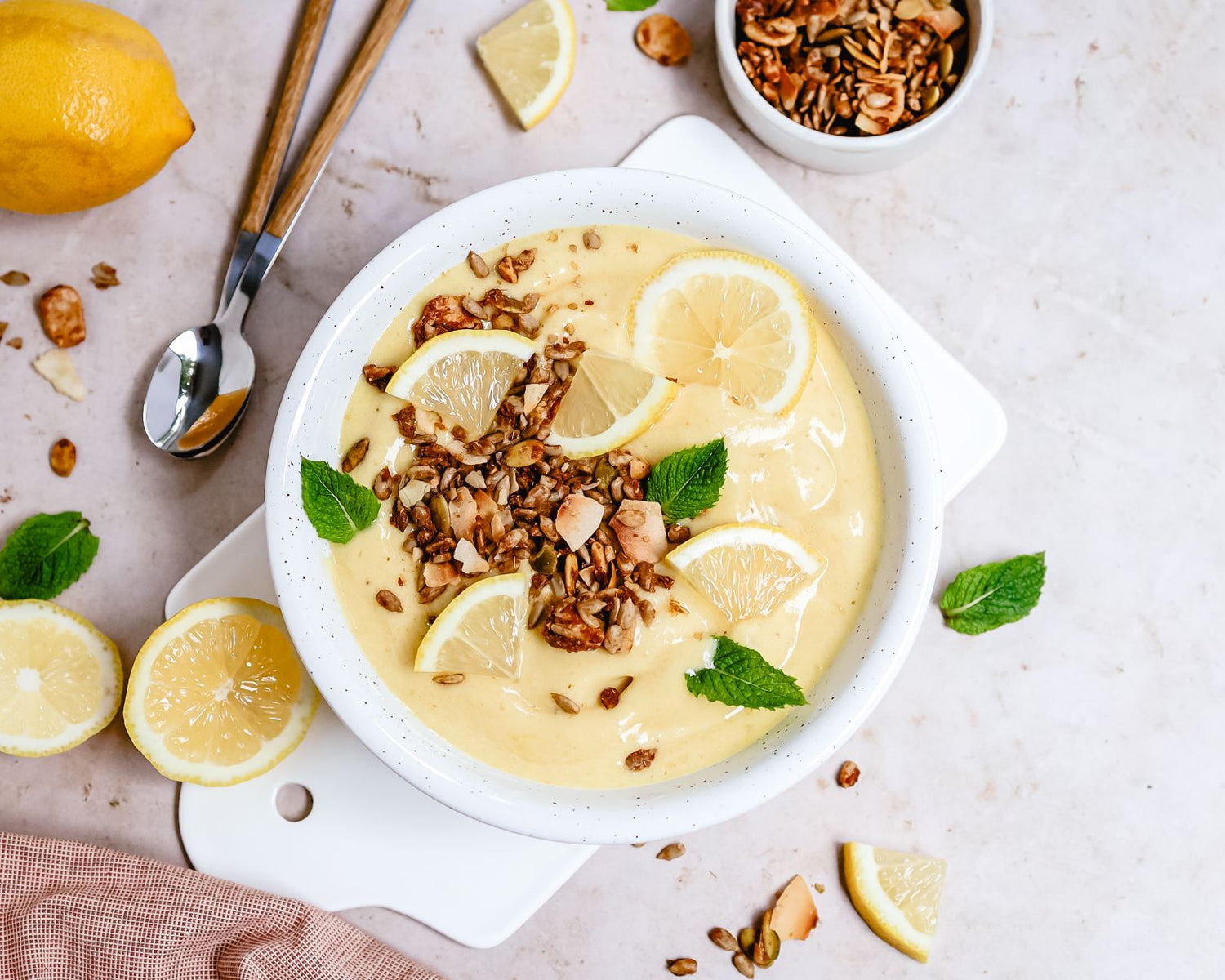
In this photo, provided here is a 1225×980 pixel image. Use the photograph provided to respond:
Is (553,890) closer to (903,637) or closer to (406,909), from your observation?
(406,909)

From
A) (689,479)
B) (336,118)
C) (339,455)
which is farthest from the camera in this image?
(336,118)

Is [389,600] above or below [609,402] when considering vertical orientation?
below

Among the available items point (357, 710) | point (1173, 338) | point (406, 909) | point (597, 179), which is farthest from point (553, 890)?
point (1173, 338)

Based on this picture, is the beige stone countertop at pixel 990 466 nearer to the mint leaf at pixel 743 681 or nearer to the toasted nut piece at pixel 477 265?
the toasted nut piece at pixel 477 265

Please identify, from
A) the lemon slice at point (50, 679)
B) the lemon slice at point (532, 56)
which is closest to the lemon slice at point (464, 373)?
the lemon slice at point (532, 56)

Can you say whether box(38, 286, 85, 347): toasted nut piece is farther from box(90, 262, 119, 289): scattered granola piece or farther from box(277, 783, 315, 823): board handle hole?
box(277, 783, 315, 823): board handle hole

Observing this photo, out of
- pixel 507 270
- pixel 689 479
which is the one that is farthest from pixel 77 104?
pixel 689 479

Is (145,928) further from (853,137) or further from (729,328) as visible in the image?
(853,137)
